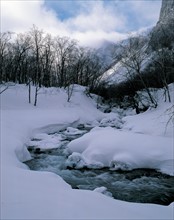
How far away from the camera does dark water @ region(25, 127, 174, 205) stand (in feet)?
28.4

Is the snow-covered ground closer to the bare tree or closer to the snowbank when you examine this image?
the snowbank

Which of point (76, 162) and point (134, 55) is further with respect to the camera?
point (134, 55)

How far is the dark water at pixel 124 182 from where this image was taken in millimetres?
8648

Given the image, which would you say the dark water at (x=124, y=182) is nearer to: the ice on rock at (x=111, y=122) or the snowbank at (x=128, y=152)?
the snowbank at (x=128, y=152)

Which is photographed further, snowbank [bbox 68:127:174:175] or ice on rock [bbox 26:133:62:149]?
ice on rock [bbox 26:133:62:149]

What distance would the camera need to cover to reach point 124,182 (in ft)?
32.9

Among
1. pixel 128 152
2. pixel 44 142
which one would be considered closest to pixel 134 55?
pixel 44 142

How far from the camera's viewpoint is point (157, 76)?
34094 millimetres

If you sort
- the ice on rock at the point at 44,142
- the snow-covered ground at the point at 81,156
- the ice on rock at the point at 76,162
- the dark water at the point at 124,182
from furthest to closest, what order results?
1. the ice on rock at the point at 44,142
2. the ice on rock at the point at 76,162
3. the dark water at the point at 124,182
4. the snow-covered ground at the point at 81,156

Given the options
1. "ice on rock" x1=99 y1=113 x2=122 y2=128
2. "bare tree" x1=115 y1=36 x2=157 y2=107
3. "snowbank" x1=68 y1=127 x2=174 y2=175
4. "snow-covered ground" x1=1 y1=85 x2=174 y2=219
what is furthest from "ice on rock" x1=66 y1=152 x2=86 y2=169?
"bare tree" x1=115 y1=36 x2=157 y2=107

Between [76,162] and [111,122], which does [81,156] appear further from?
[111,122]

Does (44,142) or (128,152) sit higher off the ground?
(128,152)

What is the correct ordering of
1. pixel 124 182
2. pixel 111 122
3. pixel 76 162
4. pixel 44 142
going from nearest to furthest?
pixel 124 182
pixel 76 162
pixel 44 142
pixel 111 122

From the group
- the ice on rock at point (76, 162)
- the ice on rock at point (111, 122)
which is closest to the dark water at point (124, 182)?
the ice on rock at point (76, 162)
